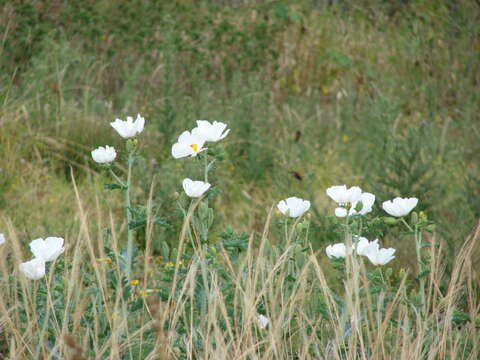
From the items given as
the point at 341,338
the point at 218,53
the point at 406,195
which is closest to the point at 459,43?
the point at 218,53

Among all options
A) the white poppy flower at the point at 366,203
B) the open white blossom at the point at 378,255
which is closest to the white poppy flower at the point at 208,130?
the white poppy flower at the point at 366,203

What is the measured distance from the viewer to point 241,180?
4875 millimetres

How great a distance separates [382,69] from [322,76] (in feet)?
2.03

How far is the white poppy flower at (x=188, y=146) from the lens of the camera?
7.15 ft

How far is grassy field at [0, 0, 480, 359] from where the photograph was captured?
2.02m

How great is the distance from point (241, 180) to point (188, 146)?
8.76ft

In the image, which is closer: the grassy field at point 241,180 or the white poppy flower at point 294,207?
the grassy field at point 241,180

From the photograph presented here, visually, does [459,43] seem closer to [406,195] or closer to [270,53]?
[270,53]

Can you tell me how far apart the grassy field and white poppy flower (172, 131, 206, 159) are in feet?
0.21

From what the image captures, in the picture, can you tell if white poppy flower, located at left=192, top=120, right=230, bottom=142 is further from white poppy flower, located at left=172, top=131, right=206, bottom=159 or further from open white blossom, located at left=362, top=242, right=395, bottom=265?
open white blossom, located at left=362, top=242, right=395, bottom=265

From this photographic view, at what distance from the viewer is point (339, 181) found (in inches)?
194

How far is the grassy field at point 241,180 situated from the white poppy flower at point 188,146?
0.06m

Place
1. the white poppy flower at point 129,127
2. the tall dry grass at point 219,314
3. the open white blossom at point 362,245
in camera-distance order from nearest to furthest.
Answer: the tall dry grass at point 219,314 → the open white blossom at point 362,245 → the white poppy flower at point 129,127

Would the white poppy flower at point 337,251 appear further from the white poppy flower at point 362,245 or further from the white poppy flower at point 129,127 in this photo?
the white poppy flower at point 129,127
